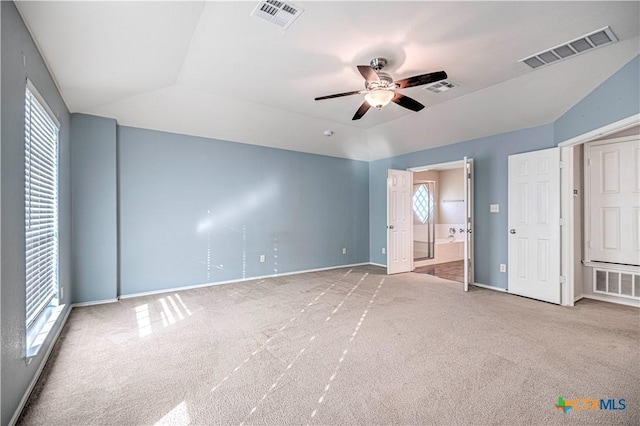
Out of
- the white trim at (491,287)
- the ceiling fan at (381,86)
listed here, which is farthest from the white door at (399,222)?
the ceiling fan at (381,86)

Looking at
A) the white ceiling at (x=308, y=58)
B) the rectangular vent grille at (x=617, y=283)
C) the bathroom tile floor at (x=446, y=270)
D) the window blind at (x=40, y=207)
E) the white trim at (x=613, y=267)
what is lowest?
the bathroom tile floor at (x=446, y=270)

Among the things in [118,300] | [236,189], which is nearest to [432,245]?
[236,189]

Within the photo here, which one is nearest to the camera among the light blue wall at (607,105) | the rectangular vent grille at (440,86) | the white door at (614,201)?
the light blue wall at (607,105)

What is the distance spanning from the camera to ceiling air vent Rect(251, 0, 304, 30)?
2133mm

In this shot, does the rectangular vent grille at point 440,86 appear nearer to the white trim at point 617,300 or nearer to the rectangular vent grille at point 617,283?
the rectangular vent grille at point 617,283

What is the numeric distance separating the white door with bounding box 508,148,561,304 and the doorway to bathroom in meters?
2.29

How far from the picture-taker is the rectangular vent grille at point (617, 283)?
375cm

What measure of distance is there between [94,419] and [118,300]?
2.61 meters

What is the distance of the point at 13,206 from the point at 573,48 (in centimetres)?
462

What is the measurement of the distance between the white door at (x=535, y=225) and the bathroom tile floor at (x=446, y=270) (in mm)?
1180

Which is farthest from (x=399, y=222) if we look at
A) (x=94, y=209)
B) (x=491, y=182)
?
(x=94, y=209)

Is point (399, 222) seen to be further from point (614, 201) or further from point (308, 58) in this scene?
point (308, 58)

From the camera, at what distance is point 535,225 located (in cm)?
406

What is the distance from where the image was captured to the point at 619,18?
2.36 m
